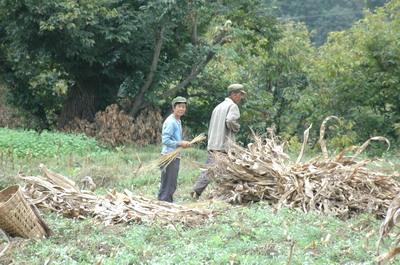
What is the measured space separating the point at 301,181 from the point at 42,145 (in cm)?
799

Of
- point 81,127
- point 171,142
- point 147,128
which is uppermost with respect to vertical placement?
point 171,142

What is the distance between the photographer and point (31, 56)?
19375mm

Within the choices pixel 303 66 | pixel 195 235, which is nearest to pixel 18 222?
pixel 195 235

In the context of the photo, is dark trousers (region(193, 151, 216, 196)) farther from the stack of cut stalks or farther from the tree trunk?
the tree trunk

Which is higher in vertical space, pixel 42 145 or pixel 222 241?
pixel 222 241

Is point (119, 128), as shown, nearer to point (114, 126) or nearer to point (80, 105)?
point (114, 126)

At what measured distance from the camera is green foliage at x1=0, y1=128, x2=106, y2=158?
1512 centimetres

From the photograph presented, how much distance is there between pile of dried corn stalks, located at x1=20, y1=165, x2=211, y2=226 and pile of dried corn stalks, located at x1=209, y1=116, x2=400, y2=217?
1335mm

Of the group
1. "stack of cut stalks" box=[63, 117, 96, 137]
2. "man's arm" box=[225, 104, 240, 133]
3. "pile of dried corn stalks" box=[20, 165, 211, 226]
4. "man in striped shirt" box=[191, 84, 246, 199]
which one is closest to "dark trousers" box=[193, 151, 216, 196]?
"man in striped shirt" box=[191, 84, 246, 199]

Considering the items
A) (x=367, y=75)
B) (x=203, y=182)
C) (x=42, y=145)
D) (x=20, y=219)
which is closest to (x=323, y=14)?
(x=367, y=75)

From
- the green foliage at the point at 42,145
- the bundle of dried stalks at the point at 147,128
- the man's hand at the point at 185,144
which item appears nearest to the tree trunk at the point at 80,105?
the bundle of dried stalks at the point at 147,128

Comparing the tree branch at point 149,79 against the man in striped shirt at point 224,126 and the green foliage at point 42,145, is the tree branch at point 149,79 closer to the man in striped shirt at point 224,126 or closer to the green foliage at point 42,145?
the green foliage at point 42,145

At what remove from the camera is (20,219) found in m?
7.20

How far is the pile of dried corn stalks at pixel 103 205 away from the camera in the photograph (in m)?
8.12
